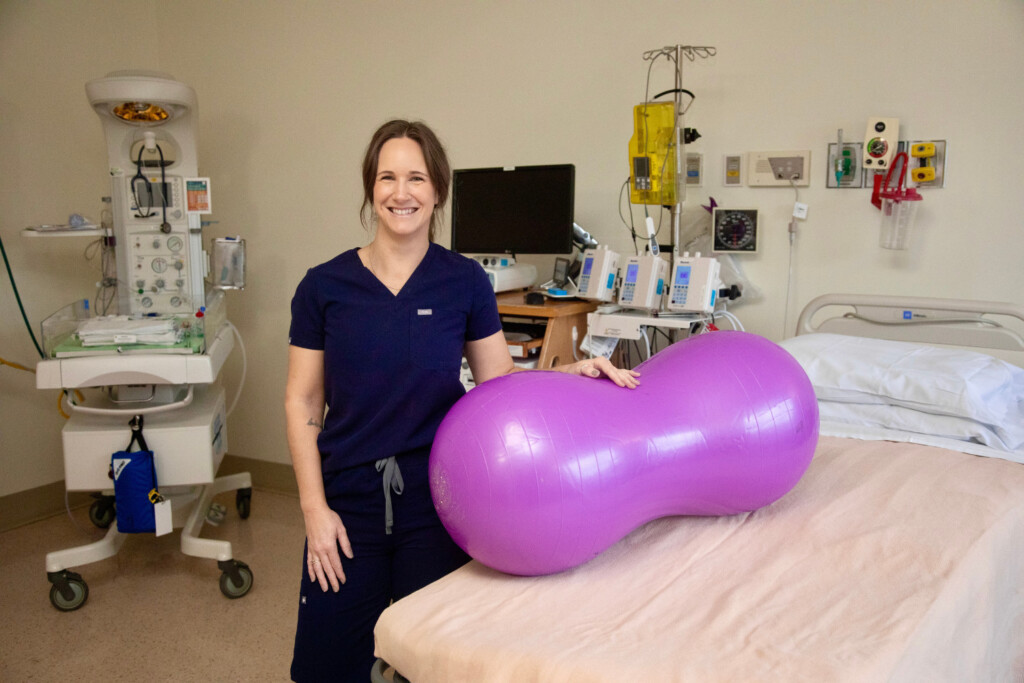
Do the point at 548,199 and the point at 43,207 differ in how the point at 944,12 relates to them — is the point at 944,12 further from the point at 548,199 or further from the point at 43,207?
the point at 43,207

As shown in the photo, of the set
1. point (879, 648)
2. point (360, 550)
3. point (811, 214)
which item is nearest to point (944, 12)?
point (811, 214)

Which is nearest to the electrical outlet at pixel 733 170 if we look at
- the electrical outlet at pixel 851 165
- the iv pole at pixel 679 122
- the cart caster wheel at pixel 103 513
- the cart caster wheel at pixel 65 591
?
the iv pole at pixel 679 122

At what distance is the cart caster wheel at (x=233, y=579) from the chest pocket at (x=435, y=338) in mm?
1720

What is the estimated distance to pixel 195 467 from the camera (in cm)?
268

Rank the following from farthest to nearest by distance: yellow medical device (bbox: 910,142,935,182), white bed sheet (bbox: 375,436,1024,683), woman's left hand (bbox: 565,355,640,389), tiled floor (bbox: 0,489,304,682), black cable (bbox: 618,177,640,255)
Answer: black cable (bbox: 618,177,640,255) → yellow medical device (bbox: 910,142,935,182) → tiled floor (bbox: 0,489,304,682) → woman's left hand (bbox: 565,355,640,389) → white bed sheet (bbox: 375,436,1024,683)

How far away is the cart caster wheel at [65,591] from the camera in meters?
2.62

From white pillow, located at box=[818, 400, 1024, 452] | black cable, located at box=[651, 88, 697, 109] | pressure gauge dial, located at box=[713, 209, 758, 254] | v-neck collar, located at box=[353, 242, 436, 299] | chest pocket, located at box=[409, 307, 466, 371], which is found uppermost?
black cable, located at box=[651, 88, 697, 109]

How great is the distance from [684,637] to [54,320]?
2357mm

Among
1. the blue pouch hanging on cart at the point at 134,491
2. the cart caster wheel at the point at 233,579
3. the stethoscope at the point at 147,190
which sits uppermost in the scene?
the stethoscope at the point at 147,190

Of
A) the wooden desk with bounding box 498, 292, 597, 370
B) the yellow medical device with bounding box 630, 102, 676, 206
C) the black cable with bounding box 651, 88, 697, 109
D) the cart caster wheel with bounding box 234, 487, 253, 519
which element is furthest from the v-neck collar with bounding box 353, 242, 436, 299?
the cart caster wheel with bounding box 234, 487, 253, 519

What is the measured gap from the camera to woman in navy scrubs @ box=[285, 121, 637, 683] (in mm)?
1375

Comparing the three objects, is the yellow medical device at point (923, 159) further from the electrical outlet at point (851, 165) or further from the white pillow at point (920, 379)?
the white pillow at point (920, 379)

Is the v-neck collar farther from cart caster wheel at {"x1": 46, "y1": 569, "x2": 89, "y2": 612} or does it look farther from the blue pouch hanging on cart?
cart caster wheel at {"x1": 46, "y1": 569, "x2": 89, "y2": 612}

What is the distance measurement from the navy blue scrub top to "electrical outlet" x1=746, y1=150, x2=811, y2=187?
5.50 feet
